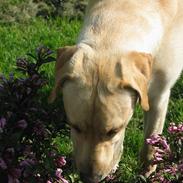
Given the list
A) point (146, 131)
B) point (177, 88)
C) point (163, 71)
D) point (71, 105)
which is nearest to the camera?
point (71, 105)

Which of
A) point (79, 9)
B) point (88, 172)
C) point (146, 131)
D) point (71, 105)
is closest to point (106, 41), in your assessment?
point (71, 105)

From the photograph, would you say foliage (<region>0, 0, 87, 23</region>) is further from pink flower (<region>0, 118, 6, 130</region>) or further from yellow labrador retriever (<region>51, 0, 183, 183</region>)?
pink flower (<region>0, 118, 6, 130</region>)

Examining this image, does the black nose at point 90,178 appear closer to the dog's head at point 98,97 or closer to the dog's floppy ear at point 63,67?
the dog's head at point 98,97

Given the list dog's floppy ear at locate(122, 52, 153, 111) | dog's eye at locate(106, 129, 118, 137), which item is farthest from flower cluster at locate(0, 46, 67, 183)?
dog's floppy ear at locate(122, 52, 153, 111)

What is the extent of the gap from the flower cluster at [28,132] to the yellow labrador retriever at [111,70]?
0.46 feet

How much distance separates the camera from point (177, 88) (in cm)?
575

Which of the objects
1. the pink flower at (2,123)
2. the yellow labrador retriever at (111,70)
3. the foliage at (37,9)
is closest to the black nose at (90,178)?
the yellow labrador retriever at (111,70)

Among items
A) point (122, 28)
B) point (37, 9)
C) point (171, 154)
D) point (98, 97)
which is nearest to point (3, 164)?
point (98, 97)

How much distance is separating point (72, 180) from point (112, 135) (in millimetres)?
407

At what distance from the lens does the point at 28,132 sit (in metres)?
3.72

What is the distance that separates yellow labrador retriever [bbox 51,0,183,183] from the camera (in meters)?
3.53

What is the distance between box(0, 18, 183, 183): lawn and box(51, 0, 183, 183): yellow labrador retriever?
99 centimetres

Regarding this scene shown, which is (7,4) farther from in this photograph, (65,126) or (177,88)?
(65,126)

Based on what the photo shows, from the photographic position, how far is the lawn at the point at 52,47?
5.04 m
